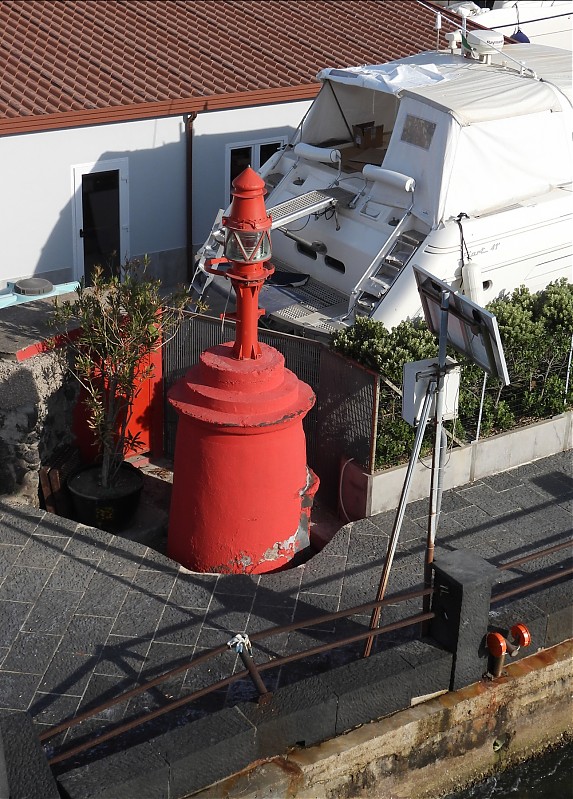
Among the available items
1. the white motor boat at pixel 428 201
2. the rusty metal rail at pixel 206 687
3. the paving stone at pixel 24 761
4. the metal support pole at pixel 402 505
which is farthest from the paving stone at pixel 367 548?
the paving stone at pixel 24 761

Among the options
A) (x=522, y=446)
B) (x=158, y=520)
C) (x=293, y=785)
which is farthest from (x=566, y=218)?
(x=293, y=785)

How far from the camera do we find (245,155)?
52.0ft

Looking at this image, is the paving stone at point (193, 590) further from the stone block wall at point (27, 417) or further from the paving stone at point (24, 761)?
the paving stone at point (24, 761)

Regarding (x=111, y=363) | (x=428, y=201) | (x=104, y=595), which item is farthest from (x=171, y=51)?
(x=104, y=595)

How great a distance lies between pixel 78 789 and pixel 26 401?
4684 millimetres

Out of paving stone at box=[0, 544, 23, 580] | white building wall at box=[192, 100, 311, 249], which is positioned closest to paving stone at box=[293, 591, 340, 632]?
paving stone at box=[0, 544, 23, 580]

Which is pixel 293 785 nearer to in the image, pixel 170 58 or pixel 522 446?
pixel 522 446

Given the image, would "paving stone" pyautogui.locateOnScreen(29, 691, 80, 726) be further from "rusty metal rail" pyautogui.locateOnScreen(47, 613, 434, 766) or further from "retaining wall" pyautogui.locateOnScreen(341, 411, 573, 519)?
"retaining wall" pyautogui.locateOnScreen(341, 411, 573, 519)

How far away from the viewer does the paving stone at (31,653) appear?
319 inches

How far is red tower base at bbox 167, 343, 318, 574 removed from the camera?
8953 mm

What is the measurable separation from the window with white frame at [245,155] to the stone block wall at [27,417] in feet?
19.6

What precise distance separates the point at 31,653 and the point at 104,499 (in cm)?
215

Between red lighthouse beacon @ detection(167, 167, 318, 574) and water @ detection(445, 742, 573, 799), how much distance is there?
240 centimetres

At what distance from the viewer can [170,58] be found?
15.5 metres
